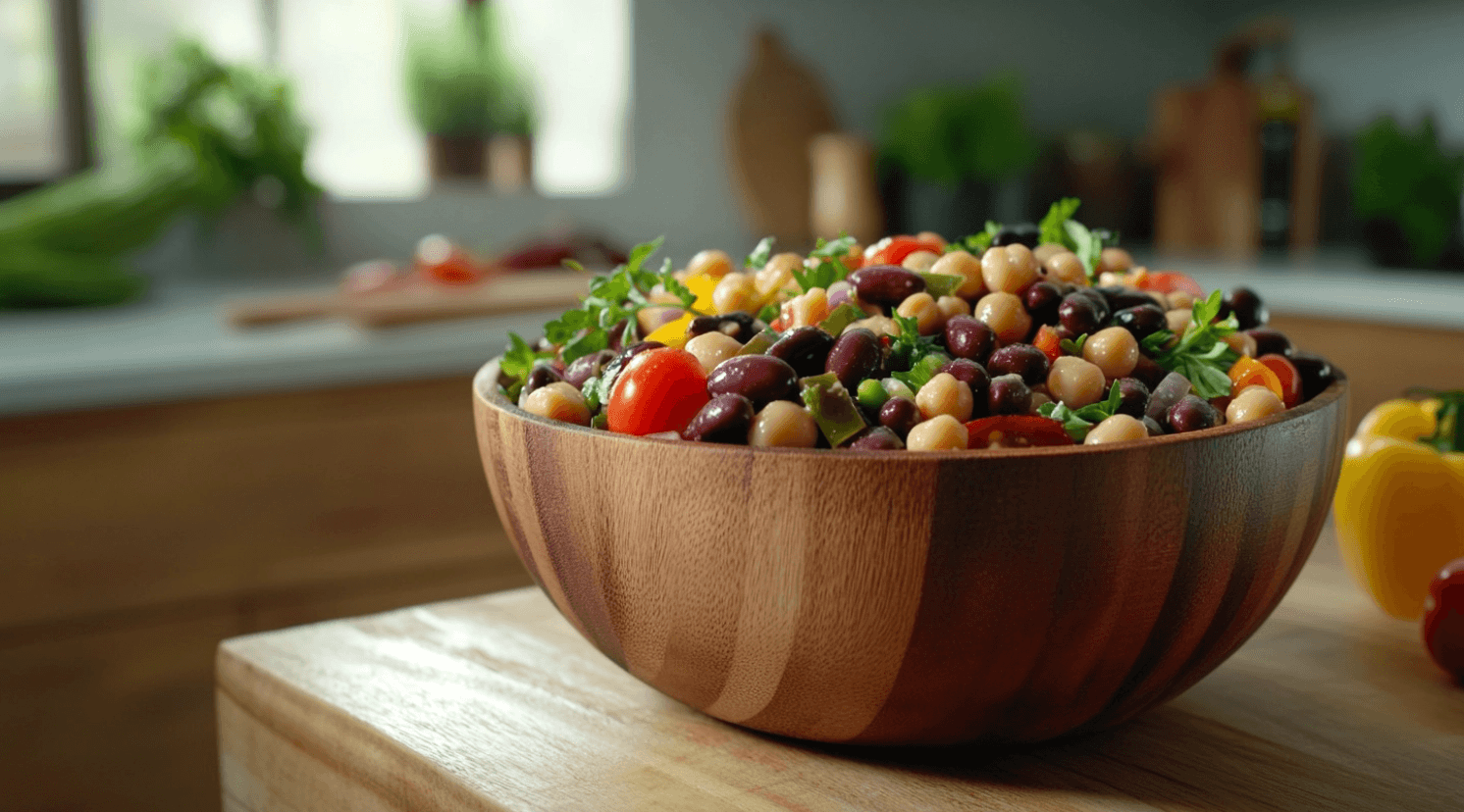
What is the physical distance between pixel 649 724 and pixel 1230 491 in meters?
0.33

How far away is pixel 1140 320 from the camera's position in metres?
0.72

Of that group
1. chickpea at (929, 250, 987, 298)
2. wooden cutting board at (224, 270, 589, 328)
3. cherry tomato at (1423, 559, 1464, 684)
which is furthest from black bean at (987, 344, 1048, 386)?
wooden cutting board at (224, 270, 589, 328)

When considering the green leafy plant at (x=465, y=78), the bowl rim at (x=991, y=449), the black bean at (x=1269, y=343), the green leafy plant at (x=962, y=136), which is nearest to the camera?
the bowl rim at (x=991, y=449)

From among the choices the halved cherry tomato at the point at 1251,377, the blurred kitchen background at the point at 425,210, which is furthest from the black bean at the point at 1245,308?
the blurred kitchen background at the point at 425,210

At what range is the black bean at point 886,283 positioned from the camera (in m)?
0.73

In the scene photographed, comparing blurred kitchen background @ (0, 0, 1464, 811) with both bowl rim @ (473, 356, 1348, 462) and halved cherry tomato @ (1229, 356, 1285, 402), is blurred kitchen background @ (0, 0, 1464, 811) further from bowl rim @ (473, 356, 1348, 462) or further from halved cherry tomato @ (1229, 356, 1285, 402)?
halved cherry tomato @ (1229, 356, 1285, 402)

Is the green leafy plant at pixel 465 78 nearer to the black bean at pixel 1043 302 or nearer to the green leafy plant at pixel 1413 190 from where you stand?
the green leafy plant at pixel 1413 190

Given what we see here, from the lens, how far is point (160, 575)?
5.78ft

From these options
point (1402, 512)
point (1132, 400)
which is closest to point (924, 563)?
point (1132, 400)

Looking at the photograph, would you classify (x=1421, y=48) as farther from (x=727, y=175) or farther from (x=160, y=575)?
(x=160, y=575)

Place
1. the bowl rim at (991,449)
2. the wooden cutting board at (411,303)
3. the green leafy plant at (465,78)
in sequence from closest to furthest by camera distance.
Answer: the bowl rim at (991,449), the wooden cutting board at (411,303), the green leafy plant at (465,78)

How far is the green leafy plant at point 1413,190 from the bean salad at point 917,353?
7.45 feet

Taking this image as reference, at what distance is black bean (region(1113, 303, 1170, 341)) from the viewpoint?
28.3 inches

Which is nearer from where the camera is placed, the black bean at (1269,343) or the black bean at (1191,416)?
the black bean at (1191,416)
